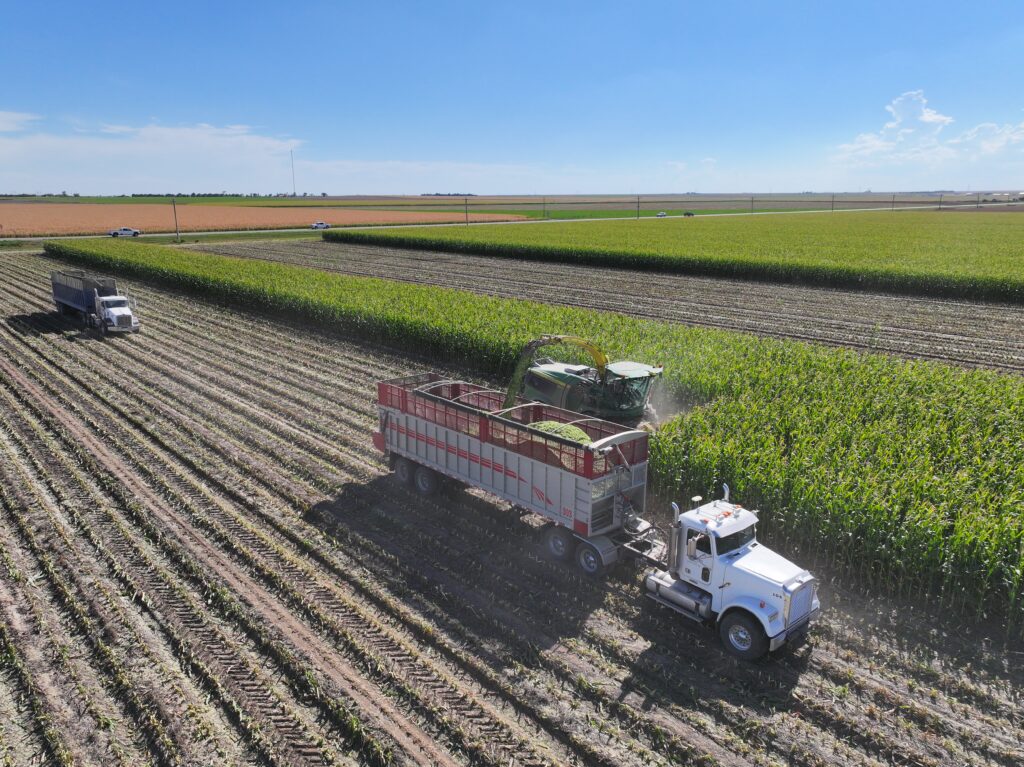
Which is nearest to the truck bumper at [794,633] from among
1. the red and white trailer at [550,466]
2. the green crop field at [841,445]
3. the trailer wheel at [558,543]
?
the green crop field at [841,445]

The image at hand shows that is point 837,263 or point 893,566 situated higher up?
point 837,263

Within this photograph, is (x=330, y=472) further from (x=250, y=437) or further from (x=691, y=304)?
(x=691, y=304)

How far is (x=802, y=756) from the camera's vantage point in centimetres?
848

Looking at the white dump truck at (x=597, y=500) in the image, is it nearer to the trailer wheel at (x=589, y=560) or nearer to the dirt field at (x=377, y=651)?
the trailer wheel at (x=589, y=560)

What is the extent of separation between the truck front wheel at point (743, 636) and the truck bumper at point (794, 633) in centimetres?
13

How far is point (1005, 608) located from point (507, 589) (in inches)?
327

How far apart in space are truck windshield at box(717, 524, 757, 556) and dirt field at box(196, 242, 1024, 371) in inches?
810

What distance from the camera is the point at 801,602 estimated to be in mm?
10109

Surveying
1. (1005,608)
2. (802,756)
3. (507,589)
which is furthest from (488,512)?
(1005,608)

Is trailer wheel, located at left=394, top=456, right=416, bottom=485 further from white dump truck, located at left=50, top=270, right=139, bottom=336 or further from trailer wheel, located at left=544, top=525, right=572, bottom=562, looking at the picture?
white dump truck, located at left=50, top=270, right=139, bottom=336

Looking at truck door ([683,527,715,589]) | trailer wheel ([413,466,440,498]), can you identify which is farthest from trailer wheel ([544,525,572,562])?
trailer wheel ([413,466,440,498])

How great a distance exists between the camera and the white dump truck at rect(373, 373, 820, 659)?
1019cm

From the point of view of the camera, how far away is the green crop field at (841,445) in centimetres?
1141

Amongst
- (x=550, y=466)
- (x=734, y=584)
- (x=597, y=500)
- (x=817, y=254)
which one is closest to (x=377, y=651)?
(x=550, y=466)
